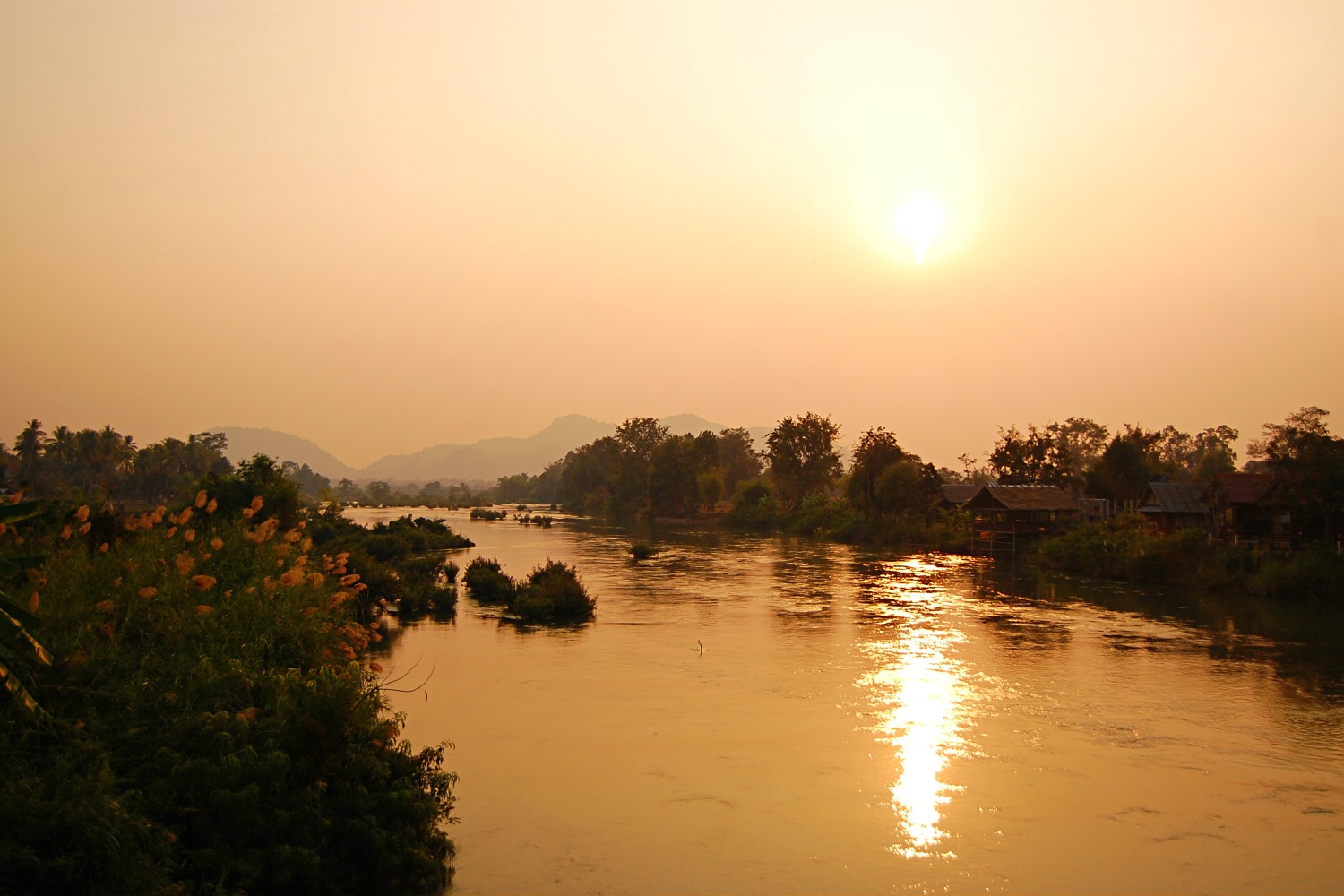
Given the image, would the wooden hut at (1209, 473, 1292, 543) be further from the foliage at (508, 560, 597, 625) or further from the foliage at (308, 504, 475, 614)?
the foliage at (308, 504, 475, 614)

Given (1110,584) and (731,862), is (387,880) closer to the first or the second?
(731,862)

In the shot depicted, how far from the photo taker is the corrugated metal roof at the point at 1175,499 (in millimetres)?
42875

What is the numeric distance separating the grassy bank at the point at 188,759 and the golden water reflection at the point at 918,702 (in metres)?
6.27

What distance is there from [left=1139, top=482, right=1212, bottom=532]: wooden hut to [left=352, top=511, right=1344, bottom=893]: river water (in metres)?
13.9

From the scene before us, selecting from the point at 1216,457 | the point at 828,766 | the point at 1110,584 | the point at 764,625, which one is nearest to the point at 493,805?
the point at 828,766

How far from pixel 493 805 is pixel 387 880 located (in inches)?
120

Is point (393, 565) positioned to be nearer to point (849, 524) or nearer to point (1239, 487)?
point (1239, 487)

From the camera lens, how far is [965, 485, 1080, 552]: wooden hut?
47.8 meters

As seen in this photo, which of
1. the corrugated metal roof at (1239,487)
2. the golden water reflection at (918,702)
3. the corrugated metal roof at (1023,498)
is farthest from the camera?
the corrugated metal roof at (1023,498)

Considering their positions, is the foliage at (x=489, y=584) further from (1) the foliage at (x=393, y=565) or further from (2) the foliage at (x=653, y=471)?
(2) the foliage at (x=653, y=471)

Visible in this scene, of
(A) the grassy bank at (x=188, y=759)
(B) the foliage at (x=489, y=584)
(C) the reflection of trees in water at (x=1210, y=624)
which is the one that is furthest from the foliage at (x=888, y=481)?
(A) the grassy bank at (x=188, y=759)

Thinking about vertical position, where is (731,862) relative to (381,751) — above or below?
below

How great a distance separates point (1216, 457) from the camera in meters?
70.9

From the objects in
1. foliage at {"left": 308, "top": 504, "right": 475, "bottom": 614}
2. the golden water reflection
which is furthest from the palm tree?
the golden water reflection
